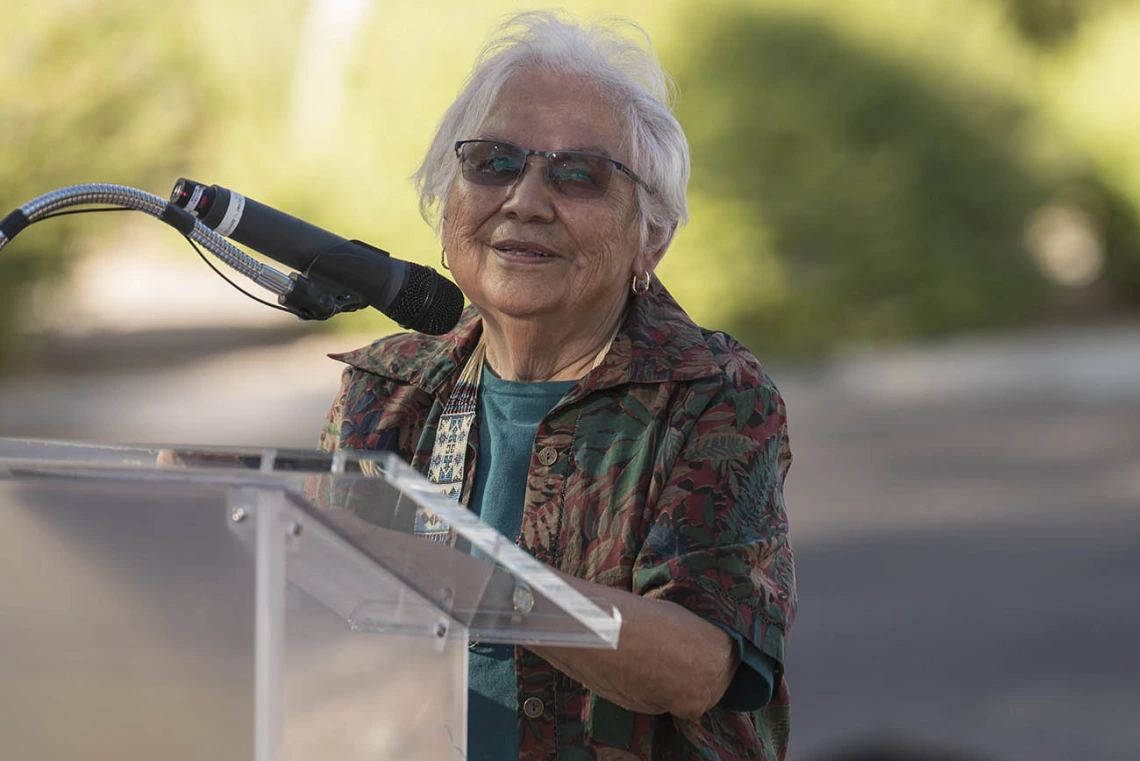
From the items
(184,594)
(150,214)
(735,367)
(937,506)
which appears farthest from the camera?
(937,506)

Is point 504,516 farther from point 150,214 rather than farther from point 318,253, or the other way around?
point 150,214

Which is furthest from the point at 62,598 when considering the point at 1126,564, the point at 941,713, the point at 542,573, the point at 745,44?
the point at 745,44

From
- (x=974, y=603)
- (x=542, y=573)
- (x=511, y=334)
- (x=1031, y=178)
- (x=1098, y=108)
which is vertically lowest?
(x=542, y=573)

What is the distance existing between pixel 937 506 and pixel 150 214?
27.1 feet

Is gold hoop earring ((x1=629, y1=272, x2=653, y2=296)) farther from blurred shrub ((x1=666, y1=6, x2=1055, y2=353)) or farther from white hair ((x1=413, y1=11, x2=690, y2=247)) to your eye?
blurred shrub ((x1=666, y1=6, x2=1055, y2=353))

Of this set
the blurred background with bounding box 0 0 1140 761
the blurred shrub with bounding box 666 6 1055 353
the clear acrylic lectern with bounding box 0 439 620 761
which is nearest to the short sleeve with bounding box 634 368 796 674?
the clear acrylic lectern with bounding box 0 439 620 761

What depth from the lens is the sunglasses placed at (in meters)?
2.21

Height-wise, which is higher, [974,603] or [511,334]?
[974,603]

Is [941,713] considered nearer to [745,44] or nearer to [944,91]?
[745,44]

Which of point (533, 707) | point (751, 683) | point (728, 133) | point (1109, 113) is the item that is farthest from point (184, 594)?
point (1109, 113)

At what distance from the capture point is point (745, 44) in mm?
14945

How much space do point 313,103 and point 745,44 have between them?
462 cm

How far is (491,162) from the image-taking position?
227 centimetres

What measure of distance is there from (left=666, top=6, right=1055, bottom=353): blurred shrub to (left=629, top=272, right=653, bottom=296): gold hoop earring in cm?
1158
